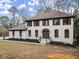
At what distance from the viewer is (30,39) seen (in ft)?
134

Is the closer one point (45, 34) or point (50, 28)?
point (50, 28)

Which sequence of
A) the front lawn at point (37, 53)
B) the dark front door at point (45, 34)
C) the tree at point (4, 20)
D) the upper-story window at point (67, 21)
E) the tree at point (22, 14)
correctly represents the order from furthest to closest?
the tree at point (4, 20), the tree at point (22, 14), the dark front door at point (45, 34), the upper-story window at point (67, 21), the front lawn at point (37, 53)

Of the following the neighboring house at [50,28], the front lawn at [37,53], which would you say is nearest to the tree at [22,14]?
the neighboring house at [50,28]

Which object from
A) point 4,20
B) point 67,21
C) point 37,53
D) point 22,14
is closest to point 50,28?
point 67,21

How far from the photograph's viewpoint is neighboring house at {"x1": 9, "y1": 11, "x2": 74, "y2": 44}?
35491 mm

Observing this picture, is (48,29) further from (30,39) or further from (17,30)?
(17,30)

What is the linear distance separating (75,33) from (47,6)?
21931mm

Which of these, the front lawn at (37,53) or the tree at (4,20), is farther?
the tree at (4,20)

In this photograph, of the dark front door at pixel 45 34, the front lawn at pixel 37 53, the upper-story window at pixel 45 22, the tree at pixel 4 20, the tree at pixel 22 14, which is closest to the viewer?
the front lawn at pixel 37 53

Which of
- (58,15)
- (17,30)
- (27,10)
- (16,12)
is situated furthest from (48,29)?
(16,12)

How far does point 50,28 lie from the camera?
38094 mm

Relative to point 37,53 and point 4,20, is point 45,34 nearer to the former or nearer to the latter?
point 37,53

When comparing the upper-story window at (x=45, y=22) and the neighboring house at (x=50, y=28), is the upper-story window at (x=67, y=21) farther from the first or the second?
the upper-story window at (x=45, y=22)

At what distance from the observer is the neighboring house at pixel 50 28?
3549 centimetres
